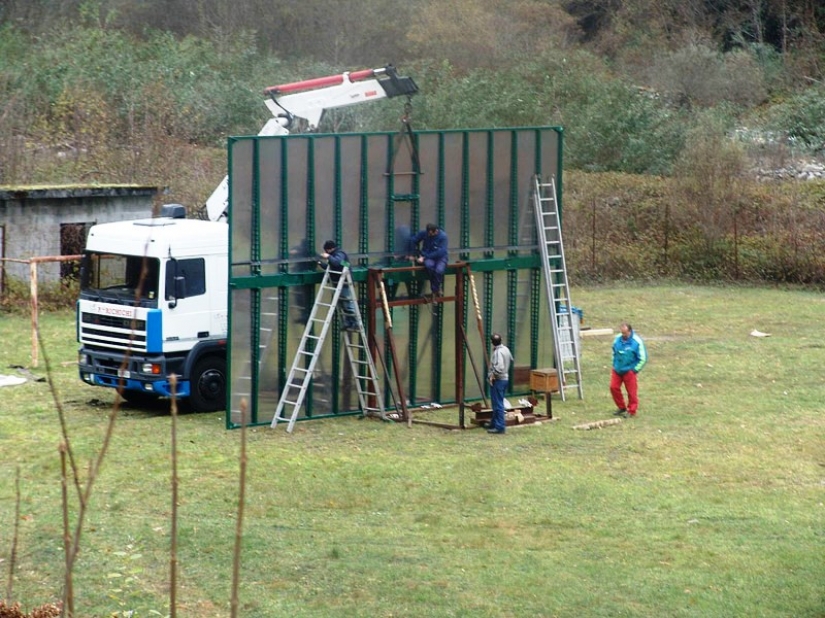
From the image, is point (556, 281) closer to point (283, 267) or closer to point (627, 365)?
point (627, 365)

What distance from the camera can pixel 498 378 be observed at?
18125 millimetres

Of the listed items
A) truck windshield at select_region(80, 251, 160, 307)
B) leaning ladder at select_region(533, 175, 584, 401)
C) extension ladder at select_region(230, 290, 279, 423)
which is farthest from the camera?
leaning ladder at select_region(533, 175, 584, 401)

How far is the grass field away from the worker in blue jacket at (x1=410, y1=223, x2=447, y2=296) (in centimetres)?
242

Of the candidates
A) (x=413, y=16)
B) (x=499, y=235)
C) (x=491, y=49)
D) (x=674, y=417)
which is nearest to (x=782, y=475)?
(x=674, y=417)

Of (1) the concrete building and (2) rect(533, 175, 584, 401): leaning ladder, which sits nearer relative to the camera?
(2) rect(533, 175, 584, 401): leaning ladder

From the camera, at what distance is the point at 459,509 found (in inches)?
567

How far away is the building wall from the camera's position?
2922 cm

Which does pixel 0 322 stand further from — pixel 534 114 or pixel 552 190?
pixel 534 114

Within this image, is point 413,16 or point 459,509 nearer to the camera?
point 459,509

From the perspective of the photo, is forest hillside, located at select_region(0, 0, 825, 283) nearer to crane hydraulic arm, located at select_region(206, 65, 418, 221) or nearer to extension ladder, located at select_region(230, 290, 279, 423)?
crane hydraulic arm, located at select_region(206, 65, 418, 221)

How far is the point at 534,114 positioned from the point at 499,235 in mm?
24802

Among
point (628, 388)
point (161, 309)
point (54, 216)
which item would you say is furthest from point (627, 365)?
point (54, 216)

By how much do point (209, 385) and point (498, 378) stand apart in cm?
460

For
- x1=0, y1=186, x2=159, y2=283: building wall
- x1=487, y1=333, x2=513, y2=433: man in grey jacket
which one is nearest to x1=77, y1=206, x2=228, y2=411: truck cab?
x1=487, y1=333, x2=513, y2=433: man in grey jacket
